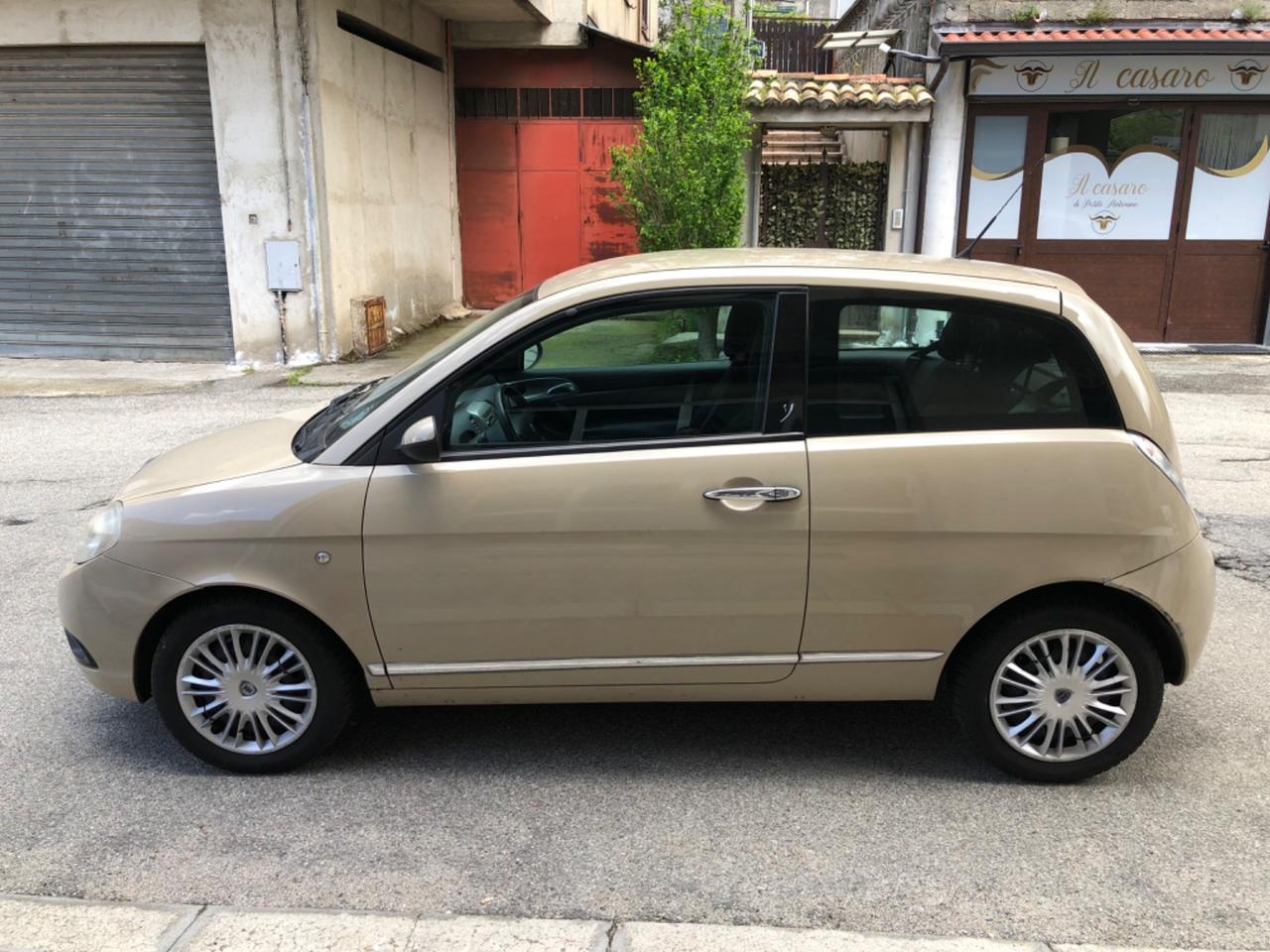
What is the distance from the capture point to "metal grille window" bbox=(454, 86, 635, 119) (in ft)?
53.4

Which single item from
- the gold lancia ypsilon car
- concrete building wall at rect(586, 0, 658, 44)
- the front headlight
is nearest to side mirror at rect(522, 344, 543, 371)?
the gold lancia ypsilon car

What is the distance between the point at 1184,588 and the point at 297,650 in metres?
2.93

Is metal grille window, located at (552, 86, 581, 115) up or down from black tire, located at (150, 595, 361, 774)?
up

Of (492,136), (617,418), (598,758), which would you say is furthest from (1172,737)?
(492,136)

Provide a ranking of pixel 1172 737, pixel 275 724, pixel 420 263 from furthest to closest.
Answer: pixel 420 263, pixel 1172 737, pixel 275 724

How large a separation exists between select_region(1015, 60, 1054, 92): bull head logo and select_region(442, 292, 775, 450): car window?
11044 mm

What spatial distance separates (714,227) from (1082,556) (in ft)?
29.2

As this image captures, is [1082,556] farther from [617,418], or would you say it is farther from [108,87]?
[108,87]

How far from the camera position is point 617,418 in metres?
3.49

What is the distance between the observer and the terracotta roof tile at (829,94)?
41.1ft

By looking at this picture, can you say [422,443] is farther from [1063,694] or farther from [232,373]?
[232,373]

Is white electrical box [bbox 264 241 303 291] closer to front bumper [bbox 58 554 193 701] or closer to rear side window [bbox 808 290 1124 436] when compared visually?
front bumper [bbox 58 554 193 701]

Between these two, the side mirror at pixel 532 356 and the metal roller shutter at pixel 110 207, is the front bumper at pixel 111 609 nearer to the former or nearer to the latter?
the side mirror at pixel 532 356

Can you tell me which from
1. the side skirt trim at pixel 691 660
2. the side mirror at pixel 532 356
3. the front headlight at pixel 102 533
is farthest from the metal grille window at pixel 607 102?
the side skirt trim at pixel 691 660
